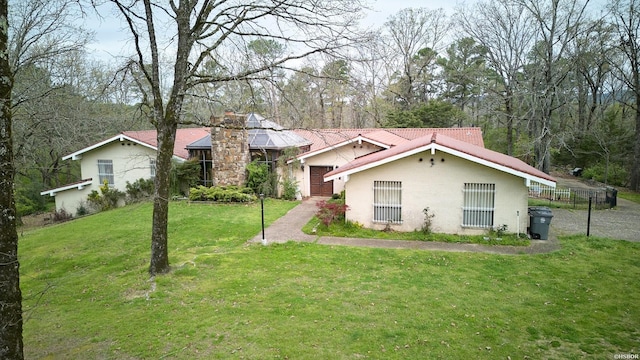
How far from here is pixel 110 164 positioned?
21.8 m

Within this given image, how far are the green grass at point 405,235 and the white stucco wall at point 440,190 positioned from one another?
322 millimetres

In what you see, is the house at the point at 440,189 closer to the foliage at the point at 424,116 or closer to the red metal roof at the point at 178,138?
the red metal roof at the point at 178,138

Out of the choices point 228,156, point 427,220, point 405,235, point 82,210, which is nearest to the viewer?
point 405,235

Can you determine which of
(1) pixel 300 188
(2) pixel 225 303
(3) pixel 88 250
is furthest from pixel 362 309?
(1) pixel 300 188

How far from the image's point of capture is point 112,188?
2156cm

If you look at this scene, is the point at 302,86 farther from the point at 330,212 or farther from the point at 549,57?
the point at 549,57

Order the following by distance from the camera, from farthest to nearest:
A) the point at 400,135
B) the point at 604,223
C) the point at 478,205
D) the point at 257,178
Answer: the point at 400,135, the point at 257,178, the point at 604,223, the point at 478,205

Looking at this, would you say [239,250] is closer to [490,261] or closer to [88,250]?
[88,250]

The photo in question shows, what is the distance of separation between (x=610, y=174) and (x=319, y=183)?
2187 centimetres

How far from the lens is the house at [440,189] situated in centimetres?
1193

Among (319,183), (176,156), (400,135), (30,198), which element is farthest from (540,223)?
(30,198)

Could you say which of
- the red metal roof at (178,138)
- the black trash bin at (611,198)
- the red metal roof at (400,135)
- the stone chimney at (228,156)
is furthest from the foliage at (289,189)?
the black trash bin at (611,198)

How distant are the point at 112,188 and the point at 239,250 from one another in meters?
14.4

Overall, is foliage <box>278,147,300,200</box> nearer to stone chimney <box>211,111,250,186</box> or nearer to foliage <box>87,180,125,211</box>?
stone chimney <box>211,111,250,186</box>
